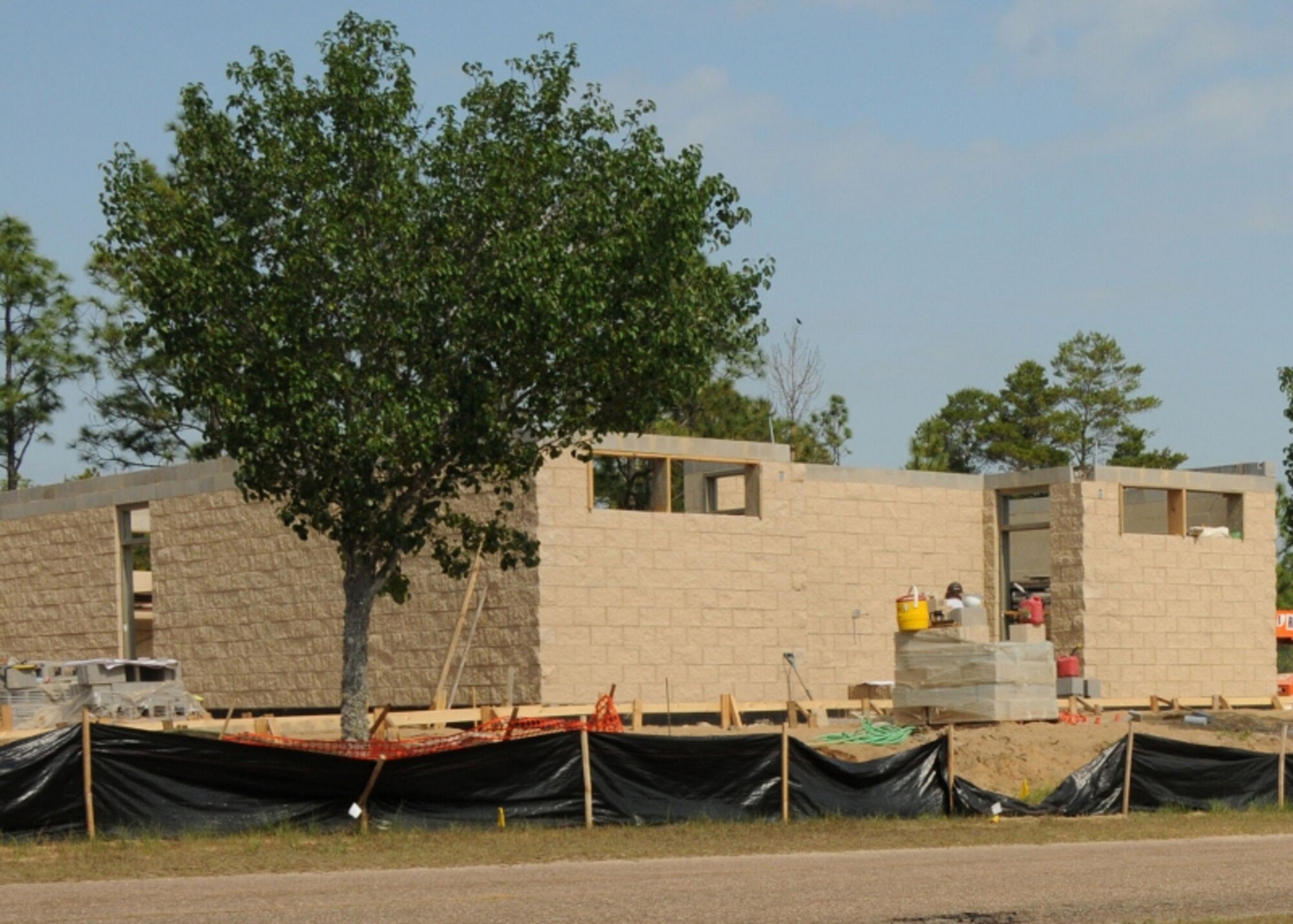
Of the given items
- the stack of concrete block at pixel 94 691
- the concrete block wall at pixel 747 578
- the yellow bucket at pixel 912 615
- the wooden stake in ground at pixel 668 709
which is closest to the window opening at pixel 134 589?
the stack of concrete block at pixel 94 691

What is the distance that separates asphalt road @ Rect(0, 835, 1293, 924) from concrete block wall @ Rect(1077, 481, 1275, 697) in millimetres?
21815

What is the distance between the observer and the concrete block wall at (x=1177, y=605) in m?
41.0

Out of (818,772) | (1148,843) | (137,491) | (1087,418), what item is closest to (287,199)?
(818,772)

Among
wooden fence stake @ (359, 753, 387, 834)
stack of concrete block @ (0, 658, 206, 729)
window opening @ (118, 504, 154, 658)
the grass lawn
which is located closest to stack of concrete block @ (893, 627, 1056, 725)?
the grass lawn

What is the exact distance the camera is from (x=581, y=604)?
34.9m

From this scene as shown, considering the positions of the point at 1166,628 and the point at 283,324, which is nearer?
the point at 283,324

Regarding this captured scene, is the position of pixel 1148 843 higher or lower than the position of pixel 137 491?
lower

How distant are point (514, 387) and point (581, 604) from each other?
33.6 ft

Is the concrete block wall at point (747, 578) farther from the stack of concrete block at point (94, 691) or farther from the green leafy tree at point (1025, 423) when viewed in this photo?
the green leafy tree at point (1025, 423)

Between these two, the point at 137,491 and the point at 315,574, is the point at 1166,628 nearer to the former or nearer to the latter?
the point at 315,574

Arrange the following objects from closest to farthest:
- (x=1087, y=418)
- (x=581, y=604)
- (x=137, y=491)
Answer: (x=581, y=604) → (x=137, y=491) → (x=1087, y=418)

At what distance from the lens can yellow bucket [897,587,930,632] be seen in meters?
29.6

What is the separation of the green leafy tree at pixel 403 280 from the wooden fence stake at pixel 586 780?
5.02 m

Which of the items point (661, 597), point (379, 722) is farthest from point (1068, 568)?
point (379, 722)
